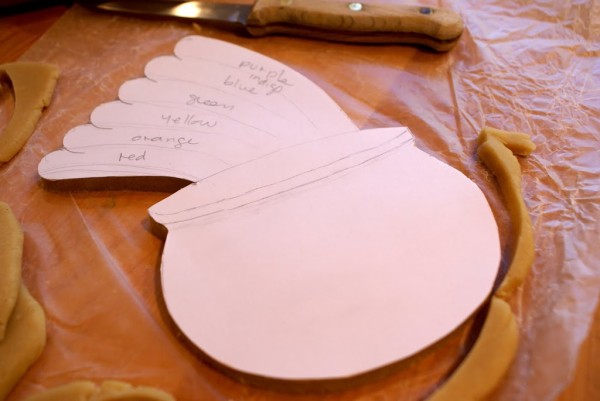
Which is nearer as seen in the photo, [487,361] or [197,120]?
[487,361]

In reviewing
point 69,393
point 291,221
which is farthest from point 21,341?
point 291,221

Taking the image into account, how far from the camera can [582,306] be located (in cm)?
81

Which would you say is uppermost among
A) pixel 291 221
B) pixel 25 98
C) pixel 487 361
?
pixel 25 98

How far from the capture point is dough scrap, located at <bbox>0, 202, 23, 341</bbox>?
782mm

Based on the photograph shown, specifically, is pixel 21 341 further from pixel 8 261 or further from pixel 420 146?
pixel 420 146

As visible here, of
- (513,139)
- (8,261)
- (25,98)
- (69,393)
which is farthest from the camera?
(25,98)

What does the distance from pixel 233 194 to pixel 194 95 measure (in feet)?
1.06

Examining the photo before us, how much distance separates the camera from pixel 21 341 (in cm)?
77

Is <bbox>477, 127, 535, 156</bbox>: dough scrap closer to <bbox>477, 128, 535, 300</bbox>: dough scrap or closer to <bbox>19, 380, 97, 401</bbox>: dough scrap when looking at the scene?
<bbox>477, 128, 535, 300</bbox>: dough scrap

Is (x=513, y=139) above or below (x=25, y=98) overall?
Answer: below

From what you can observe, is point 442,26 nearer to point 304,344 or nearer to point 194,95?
point 194,95

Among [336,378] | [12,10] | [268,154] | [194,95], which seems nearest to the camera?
[336,378]

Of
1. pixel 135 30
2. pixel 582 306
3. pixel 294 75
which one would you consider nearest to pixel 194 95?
pixel 294 75

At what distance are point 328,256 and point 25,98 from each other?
83 centimetres
